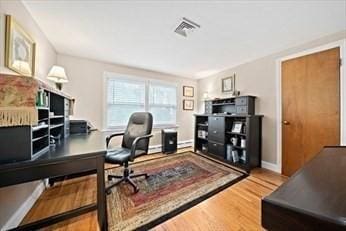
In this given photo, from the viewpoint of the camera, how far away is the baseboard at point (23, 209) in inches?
55.3

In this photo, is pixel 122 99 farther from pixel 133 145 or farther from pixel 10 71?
pixel 10 71

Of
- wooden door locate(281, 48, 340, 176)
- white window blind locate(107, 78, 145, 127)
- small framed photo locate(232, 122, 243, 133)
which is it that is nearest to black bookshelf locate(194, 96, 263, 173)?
small framed photo locate(232, 122, 243, 133)

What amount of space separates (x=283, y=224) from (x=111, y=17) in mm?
2350

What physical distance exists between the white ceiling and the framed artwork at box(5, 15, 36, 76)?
0.37m

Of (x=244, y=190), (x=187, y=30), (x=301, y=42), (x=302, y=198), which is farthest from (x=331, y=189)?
(x=301, y=42)

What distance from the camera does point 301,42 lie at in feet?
8.25

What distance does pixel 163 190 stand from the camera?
2143 mm

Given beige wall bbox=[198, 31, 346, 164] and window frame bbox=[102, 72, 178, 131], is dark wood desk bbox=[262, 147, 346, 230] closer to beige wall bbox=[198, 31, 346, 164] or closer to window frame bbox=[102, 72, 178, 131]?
beige wall bbox=[198, 31, 346, 164]

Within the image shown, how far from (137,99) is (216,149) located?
2.30 meters

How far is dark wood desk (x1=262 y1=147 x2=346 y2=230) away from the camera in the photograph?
15.6 inches

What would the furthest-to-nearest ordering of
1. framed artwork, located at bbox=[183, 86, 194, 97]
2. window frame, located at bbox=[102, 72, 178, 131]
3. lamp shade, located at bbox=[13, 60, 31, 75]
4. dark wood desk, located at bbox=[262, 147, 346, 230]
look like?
framed artwork, located at bbox=[183, 86, 194, 97] < window frame, located at bbox=[102, 72, 178, 131] < lamp shade, located at bbox=[13, 60, 31, 75] < dark wood desk, located at bbox=[262, 147, 346, 230]

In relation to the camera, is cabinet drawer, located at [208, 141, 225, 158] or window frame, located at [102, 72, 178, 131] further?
window frame, located at [102, 72, 178, 131]

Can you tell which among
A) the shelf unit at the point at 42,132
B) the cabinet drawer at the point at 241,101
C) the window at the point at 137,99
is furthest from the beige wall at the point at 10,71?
the cabinet drawer at the point at 241,101

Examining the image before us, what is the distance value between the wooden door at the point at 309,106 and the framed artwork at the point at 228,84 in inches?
45.2
